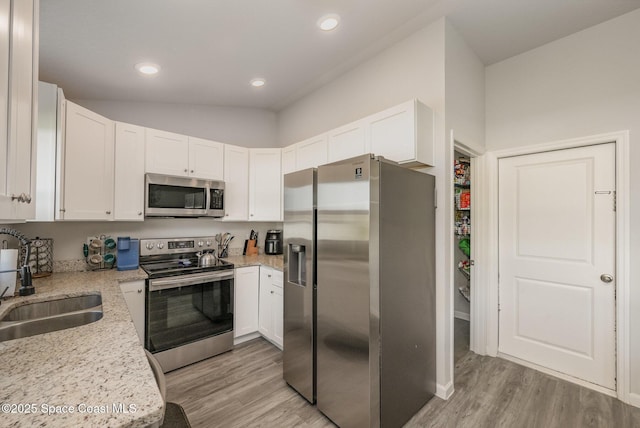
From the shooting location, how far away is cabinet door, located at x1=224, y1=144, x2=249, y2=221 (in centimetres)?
334

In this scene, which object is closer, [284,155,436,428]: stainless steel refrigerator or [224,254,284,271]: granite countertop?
[284,155,436,428]: stainless steel refrigerator

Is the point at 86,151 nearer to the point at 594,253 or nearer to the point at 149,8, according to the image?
the point at 149,8

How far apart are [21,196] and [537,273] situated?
3.59 metres

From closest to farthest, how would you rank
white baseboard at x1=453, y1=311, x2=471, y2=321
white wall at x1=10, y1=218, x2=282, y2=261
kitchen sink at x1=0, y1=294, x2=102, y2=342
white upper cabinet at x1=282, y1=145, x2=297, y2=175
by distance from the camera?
kitchen sink at x1=0, y1=294, x2=102, y2=342 < white wall at x1=10, y1=218, x2=282, y2=261 < white upper cabinet at x1=282, y1=145, x2=297, y2=175 < white baseboard at x1=453, y1=311, x2=471, y2=321

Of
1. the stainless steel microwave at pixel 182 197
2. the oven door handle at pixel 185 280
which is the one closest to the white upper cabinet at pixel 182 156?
the stainless steel microwave at pixel 182 197

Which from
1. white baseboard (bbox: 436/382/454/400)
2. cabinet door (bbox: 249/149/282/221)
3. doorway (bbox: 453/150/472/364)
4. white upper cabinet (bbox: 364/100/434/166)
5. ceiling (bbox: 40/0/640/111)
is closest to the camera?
ceiling (bbox: 40/0/640/111)

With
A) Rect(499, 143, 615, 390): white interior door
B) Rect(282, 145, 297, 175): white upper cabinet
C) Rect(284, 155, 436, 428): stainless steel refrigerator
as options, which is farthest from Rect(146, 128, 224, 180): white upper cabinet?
Rect(499, 143, 615, 390): white interior door

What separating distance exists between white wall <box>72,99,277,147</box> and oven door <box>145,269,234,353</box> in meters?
1.85

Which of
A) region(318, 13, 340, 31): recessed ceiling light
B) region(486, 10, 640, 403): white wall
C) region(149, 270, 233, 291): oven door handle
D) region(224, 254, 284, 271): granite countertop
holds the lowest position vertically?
region(149, 270, 233, 291): oven door handle

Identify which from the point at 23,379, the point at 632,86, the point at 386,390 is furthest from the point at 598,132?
the point at 23,379

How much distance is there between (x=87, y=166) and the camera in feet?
7.65

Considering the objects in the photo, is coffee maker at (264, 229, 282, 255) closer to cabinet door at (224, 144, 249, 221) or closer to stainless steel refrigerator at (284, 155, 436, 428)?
cabinet door at (224, 144, 249, 221)

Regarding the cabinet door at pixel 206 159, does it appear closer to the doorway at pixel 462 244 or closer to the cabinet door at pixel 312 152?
the cabinet door at pixel 312 152

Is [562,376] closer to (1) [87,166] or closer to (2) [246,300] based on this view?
(2) [246,300]
